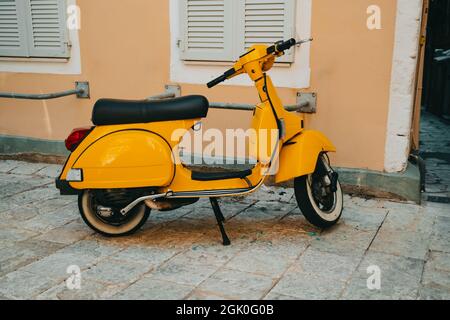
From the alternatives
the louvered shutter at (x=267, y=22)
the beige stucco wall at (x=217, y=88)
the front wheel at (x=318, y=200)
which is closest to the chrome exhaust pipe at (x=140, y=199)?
the front wheel at (x=318, y=200)

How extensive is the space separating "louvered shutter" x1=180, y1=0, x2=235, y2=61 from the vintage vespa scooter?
5.20ft

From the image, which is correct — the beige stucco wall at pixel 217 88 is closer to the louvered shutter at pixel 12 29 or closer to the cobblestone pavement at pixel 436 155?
the louvered shutter at pixel 12 29

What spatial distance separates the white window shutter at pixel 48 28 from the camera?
6.47 m

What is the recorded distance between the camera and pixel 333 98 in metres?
5.32

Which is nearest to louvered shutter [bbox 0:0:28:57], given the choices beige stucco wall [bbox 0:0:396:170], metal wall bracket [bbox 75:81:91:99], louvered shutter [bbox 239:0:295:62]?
beige stucco wall [bbox 0:0:396:170]

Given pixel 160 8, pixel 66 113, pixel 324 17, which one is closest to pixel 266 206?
pixel 324 17

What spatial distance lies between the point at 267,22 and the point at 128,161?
7.92 feet

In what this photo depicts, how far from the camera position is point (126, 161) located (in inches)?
155

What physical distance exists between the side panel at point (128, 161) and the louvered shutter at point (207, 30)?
205 centimetres

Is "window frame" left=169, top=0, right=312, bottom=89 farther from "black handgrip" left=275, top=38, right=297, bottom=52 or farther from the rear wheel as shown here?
the rear wheel

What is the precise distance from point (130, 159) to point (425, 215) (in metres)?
2.82

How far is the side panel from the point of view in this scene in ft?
13.0

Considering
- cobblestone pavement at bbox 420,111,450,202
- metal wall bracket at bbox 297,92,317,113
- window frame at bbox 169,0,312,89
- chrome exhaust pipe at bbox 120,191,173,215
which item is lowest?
cobblestone pavement at bbox 420,111,450,202

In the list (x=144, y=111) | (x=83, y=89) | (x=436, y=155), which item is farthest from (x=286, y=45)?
(x=436, y=155)
